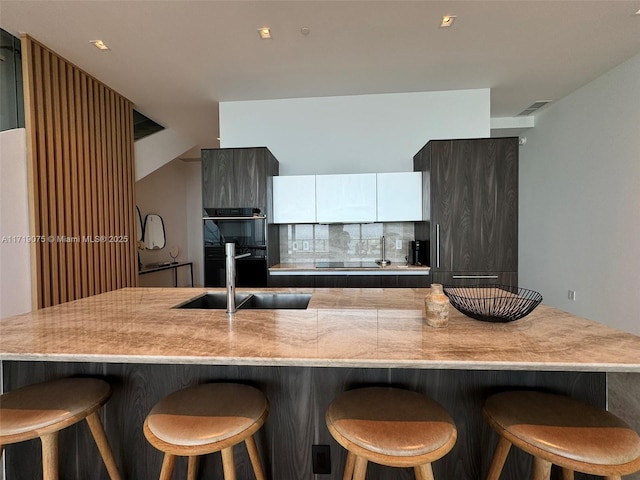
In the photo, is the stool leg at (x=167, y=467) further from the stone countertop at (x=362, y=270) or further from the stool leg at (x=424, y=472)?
the stone countertop at (x=362, y=270)

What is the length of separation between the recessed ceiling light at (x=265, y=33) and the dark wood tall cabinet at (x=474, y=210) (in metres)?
1.82

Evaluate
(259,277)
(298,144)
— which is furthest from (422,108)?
(259,277)

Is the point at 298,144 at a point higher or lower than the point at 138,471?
higher

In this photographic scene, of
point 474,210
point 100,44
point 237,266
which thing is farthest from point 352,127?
point 100,44

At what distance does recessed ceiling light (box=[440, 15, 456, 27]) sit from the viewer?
2.36 meters

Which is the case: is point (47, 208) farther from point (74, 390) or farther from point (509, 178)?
point (509, 178)

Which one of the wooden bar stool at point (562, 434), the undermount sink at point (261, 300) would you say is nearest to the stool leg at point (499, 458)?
the wooden bar stool at point (562, 434)

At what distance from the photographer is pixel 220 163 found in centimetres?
336

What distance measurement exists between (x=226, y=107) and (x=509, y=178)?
339cm

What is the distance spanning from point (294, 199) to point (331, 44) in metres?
1.55

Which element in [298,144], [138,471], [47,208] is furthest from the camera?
[298,144]

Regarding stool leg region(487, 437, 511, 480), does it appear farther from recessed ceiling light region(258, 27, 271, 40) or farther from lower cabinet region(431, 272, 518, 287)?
recessed ceiling light region(258, 27, 271, 40)

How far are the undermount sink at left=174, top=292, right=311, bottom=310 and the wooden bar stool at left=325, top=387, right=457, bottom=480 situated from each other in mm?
839

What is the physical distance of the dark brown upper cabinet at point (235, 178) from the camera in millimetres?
3342
